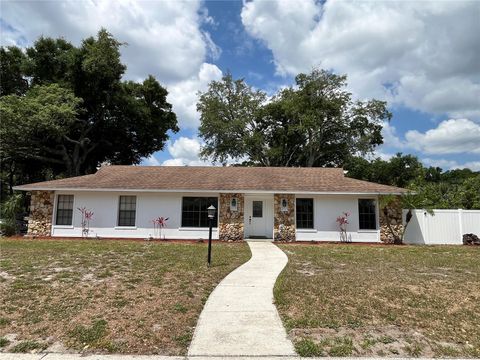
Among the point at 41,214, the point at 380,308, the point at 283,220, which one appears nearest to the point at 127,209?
the point at 41,214

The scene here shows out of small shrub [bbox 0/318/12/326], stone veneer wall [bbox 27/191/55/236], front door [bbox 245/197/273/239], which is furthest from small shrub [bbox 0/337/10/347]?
stone veneer wall [bbox 27/191/55/236]

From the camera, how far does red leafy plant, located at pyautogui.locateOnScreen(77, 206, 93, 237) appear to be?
55.9 feet

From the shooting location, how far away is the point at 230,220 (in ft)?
55.6

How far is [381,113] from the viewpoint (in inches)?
1287

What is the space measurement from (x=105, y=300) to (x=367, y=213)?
46.3ft

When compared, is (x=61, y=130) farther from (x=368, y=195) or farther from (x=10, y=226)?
(x=368, y=195)

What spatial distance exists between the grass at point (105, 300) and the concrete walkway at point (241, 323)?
0.75ft

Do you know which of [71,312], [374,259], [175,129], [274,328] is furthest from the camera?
[175,129]

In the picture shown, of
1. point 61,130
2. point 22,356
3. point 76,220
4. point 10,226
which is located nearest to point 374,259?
point 22,356

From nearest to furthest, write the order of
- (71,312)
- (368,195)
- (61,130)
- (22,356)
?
(22,356) < (71,312) < (368,195) < (61,130)

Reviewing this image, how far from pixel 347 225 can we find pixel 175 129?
962 inches

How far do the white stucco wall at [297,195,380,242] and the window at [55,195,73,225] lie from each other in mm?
11574

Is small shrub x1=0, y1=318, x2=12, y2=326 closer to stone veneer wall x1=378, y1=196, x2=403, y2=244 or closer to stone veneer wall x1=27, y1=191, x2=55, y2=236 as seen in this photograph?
stone veneer wall x1=27, y1=191, x2=55, y2=236

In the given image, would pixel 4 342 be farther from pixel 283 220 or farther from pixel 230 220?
pixel 283 220
